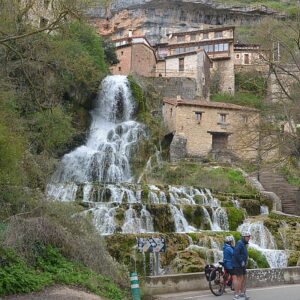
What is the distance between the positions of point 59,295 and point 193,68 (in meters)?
42.7

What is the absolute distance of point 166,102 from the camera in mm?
40438

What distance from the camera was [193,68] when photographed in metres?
50.4

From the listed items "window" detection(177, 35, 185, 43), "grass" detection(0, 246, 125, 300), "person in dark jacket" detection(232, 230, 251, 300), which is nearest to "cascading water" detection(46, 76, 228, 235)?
"grass" detection(0, 246, 125, 300)

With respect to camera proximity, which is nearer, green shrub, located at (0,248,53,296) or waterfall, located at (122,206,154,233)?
green shrub, located at (0,248,53,296)

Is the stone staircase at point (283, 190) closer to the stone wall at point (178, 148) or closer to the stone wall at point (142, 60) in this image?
Result: the stone wall at point (178, 148)

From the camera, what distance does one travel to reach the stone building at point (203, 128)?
3797 centimetres

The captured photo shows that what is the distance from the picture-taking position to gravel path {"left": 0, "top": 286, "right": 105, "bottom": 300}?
30.3ft

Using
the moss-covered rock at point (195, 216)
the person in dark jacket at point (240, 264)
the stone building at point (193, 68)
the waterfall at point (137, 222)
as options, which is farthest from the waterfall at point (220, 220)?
the stone building at point (193, 68)

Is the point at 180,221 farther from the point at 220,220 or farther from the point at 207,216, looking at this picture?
the point at 220,220

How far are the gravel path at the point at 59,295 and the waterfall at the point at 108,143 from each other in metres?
18.8

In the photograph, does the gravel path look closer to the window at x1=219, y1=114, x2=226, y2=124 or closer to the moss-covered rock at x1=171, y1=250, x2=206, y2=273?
the moss-covered rock at x1=171, y1=250, x2=206, y2=273

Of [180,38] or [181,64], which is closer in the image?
[181,64]

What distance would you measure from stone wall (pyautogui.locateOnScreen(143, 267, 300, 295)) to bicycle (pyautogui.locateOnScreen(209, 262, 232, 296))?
96 centimetres

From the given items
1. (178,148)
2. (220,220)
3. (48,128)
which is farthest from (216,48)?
(48,128)
